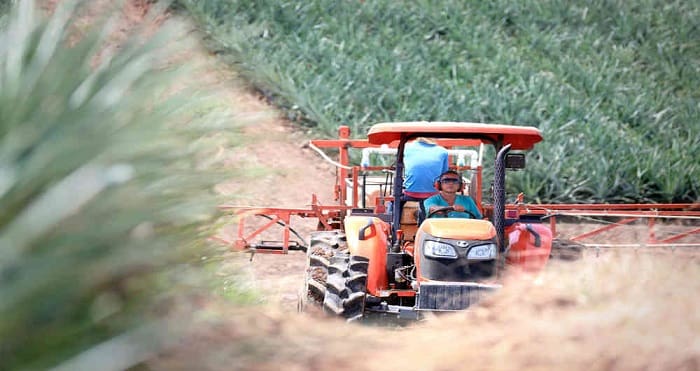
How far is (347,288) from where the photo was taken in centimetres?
640

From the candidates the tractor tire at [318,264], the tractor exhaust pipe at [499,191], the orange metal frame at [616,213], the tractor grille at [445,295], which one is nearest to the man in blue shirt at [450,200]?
the tractor exhaust pipe at [499,191]

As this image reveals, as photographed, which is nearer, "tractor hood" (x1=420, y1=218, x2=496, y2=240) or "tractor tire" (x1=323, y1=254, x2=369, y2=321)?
"tractor tire" (x1=323, y1=254, x2=369, y2=321)

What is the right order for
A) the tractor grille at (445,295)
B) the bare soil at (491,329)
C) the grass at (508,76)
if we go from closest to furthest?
1. the bare soil at (491,329)
2. the tractor grille at (445,295)
3. the grass at (508,76)

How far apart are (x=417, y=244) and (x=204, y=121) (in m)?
4.49

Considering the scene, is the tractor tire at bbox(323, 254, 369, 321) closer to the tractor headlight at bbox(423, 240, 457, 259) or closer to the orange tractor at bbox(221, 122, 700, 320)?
the orange tractor at bbox(221, 122, 700, 320)

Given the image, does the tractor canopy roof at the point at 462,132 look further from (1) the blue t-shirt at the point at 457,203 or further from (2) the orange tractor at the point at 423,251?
(1) the blue t-shirt at the point at 457,203

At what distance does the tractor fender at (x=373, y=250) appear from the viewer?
22.5 ft

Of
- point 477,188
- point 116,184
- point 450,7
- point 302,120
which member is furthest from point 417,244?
point 450,7

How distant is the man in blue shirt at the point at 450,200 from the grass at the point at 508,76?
357 inches

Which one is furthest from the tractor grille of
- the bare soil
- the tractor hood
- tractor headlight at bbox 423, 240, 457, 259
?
the bare soil

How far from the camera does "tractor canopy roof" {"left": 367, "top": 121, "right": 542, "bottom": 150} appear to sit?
684cm

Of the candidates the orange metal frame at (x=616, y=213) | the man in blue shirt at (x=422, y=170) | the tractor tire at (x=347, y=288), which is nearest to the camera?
the tractor tire at (x=347, y=288)

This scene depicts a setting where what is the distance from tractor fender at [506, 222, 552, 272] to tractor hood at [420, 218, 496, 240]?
34 cm

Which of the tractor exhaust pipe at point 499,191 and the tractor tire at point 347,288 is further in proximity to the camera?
the tractor exhaust pipe at point 499,191
